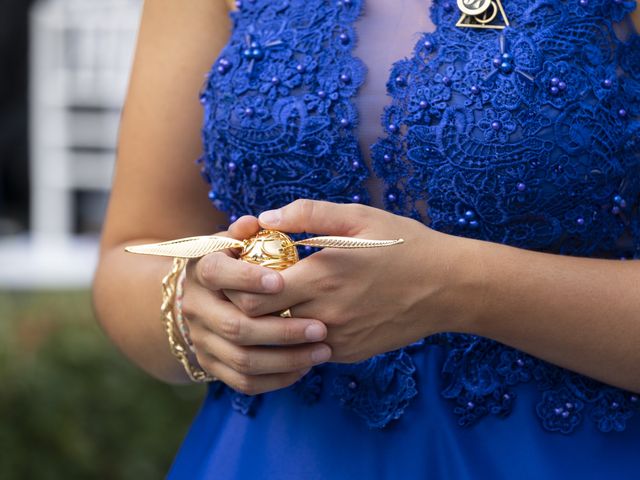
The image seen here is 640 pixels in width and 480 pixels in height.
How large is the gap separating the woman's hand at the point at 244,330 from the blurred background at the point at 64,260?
2.19 metres

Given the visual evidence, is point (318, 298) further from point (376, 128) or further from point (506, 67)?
point (506, 67)

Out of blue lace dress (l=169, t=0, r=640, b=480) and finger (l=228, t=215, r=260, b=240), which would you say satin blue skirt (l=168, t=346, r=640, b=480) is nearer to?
blue lace dress (l=169, t=0, r=640, b=480)

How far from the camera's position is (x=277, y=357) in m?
1.36

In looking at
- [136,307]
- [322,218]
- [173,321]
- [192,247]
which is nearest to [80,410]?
[136,307]

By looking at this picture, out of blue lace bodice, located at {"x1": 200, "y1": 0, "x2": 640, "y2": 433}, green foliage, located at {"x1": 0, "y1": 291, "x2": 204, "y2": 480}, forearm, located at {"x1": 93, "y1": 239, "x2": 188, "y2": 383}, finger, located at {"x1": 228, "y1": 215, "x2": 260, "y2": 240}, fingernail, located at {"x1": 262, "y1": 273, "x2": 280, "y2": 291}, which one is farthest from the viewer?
green foliage, located at {"x1": 0, "y1": 291, "x2": 204, "y2": 480}

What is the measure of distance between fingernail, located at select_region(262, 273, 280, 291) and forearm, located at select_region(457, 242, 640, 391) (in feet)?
1.05

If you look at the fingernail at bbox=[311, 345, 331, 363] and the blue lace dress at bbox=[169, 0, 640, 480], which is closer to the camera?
the fingernail at bbox=[311, 345, 331, 363]

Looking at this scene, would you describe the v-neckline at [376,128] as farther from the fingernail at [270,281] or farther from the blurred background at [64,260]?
the blurred background at [64,260]

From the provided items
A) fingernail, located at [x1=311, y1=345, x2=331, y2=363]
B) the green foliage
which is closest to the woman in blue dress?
fingernail, located at [x1=311, y1=345, x2=331, y2=363]

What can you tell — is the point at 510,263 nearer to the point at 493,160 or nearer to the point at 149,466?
the point at 493,160

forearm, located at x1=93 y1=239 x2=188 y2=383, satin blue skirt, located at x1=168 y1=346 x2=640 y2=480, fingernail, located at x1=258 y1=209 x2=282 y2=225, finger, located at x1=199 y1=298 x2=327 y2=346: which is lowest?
satin blue skirt, located at x1=168 y1=346 x2=640 y2=480

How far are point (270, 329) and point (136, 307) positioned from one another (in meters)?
0.49

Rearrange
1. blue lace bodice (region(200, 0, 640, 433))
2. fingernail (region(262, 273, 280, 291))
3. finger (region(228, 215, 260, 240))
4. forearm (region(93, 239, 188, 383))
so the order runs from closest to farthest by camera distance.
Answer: fingernail (region(262, 273, 280, 291)) < finger (region(228, 215, 260, 240)) < blue lace bodice (region(200, 0, 640, 433)) < forearm (region(93, 239, 188, 383))

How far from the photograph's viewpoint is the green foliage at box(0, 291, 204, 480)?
343 centimetres
